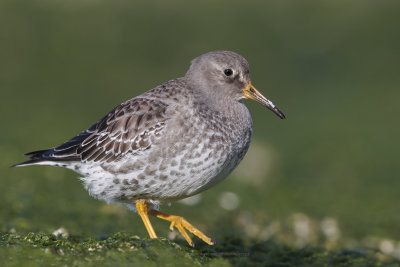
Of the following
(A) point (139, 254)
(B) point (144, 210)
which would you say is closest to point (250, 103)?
(B) point (144, 210)

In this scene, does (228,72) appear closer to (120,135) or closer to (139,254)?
(120,135)

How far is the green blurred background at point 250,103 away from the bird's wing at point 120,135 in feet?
4.74

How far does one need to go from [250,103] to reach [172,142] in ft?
42.8

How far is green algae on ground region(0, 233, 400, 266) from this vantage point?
6.29 meters

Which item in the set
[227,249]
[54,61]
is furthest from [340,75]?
[227,249]

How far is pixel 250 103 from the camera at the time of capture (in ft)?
66.8

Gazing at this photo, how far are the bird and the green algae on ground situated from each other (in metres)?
0.64

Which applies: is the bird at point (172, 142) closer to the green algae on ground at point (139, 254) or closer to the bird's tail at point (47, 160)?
the bird's tail at point (47, 160)

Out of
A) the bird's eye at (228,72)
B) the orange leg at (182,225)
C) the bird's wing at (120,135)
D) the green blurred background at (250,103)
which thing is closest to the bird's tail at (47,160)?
the bird's wing at (120,135)

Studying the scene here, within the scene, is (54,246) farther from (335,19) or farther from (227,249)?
(335,19)

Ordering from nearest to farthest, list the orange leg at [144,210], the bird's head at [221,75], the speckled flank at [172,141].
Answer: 1. the speckled flank at [172,141]
2. the orange leg at [144,210]
3. the bird's head at [221,75]

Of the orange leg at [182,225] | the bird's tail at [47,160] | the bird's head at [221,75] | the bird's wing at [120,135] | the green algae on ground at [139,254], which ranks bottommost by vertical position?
the green algae on ground at [139,254]

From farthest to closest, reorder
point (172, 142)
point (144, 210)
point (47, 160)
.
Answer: point (47, 160) → point (144, 210) → point (172, 142)

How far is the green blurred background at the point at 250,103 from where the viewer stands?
39.3 feet
